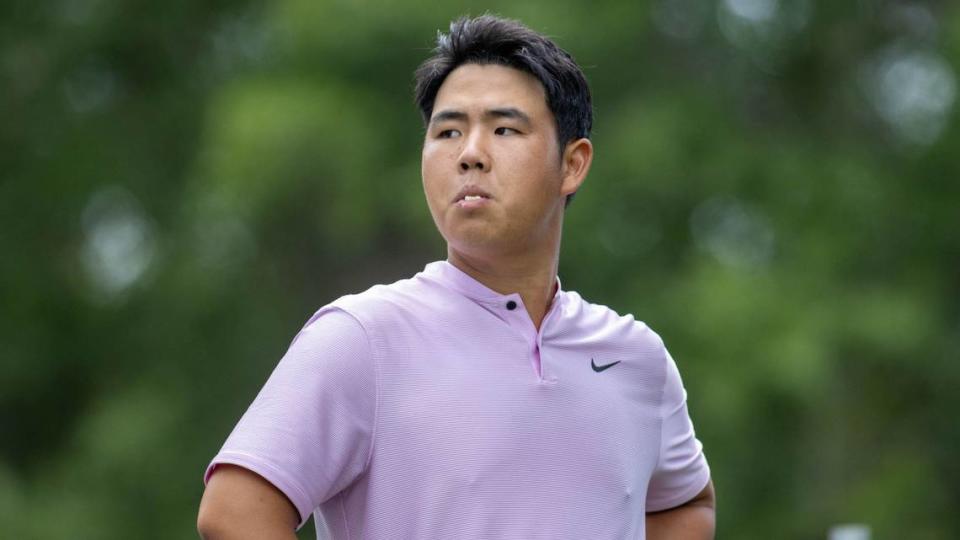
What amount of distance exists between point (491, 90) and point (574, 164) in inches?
7.4

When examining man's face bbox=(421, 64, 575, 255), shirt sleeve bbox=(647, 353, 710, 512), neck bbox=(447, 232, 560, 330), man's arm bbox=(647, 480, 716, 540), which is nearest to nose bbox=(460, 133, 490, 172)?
man's face bbox=(421, 64, 575, 255)

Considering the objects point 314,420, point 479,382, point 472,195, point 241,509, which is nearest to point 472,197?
point 472,195

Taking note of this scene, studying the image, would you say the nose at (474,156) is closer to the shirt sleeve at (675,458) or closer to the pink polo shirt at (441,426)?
the pink polo shirt at (441,426)

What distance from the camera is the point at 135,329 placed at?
41.1ft

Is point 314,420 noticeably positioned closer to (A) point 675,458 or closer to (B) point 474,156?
(B) point 474,156

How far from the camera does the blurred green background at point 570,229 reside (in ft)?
33.9

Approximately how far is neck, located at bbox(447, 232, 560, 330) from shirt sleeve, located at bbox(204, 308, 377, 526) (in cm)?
26

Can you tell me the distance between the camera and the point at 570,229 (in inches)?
410

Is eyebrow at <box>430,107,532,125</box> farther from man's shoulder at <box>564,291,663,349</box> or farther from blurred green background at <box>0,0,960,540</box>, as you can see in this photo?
blurred green background at <box>0,0,960,540</box>

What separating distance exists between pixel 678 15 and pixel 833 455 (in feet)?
9.92

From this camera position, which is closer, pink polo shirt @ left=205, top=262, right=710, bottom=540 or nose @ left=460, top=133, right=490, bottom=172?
pink polo shirt @ left=205, top=262, right=710, bottom=540

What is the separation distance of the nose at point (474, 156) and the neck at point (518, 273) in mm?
124

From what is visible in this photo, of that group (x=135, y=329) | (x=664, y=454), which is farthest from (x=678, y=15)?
(x=664, y=454)

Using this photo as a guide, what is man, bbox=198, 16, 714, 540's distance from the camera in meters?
2.20
